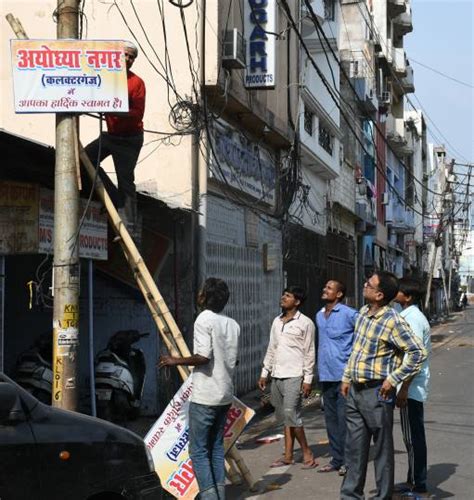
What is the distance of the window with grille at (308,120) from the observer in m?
18.5

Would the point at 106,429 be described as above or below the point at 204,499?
above

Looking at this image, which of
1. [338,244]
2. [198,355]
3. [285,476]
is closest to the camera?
[198,355]

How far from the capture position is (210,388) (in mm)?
5980

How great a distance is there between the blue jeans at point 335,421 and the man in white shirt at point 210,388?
6.76 ft

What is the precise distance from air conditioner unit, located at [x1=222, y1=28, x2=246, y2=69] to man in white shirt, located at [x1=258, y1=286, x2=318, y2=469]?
458cm

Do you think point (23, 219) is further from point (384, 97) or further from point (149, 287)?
point (384, 97)

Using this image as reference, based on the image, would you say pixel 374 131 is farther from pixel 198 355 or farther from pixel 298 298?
pixel 198 355

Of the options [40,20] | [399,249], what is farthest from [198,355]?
[399,249]

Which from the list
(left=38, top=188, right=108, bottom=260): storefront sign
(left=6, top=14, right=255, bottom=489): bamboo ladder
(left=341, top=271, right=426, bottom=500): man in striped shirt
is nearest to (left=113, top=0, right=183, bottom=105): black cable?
(left=38, top=188, right=108, bottom=260): storefront sign

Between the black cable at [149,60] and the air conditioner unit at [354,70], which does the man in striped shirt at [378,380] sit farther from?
the air conditioner unit at [354,70]

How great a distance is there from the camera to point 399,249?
144 ft

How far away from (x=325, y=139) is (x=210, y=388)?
15.7 metres

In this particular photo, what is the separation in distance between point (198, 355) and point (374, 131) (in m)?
29.1

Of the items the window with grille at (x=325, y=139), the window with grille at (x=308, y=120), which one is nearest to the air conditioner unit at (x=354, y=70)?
the window with grille at (x=325, y=139)
